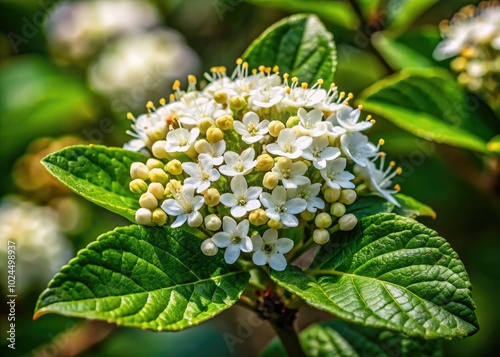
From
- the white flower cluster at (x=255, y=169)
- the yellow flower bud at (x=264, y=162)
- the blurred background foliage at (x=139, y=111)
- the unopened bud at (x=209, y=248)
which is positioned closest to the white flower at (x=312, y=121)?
the white flower cluster at (x=255, y=169)

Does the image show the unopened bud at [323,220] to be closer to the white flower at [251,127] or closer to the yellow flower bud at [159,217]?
Answer: the white flower at [251,127]

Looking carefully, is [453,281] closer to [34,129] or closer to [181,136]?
[181,136]

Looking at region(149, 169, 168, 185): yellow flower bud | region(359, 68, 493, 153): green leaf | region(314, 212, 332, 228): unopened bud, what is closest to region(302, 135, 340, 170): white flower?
region(314, 212, 332, 228): unopened bud

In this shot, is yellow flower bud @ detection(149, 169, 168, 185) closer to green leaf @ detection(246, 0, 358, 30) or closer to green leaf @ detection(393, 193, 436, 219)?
green leaf @ detection(393, 193, 436, 219)

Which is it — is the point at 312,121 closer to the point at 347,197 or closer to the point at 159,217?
the point at 347,197

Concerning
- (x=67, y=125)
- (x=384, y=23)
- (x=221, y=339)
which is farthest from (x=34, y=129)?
(x=384, y=23)
